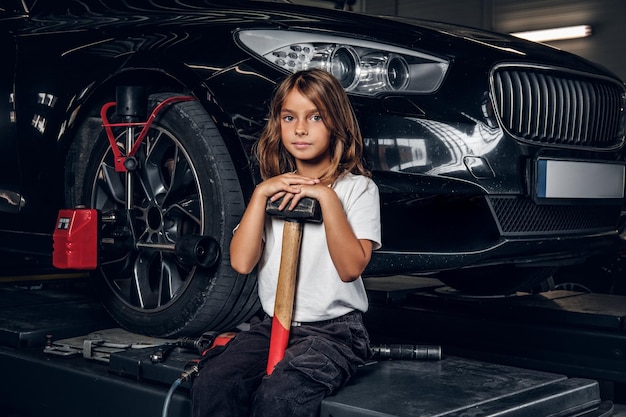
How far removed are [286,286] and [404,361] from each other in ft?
1.57

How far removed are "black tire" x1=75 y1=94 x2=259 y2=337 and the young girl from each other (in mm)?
296

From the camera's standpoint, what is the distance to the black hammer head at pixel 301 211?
1950mm

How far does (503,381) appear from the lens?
2.12 m

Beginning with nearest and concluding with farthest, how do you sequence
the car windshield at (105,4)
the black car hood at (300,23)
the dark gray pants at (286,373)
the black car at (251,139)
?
the dark gray pants at (286,373) → the black car at (251,139) → the black car hood at (300,23) → the car windshield at (105,4)

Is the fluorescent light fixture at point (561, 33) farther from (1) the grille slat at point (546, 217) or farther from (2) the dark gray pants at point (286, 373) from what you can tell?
(2) the dark gray pants at point (286, 373)

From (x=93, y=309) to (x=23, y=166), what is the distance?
54cm

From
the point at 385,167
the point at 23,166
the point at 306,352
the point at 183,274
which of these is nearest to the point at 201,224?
the point at 183,274

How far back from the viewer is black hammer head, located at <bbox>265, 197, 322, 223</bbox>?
1950mm

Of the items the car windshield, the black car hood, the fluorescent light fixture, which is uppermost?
the fluorescent light fixture

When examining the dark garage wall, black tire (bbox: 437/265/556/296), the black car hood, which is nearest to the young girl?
the black car hood

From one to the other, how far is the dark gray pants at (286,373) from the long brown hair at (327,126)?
36 cm

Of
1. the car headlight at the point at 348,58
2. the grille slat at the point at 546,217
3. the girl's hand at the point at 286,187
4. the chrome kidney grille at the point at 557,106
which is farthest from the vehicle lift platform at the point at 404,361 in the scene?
the car headlight at the point at 348,58

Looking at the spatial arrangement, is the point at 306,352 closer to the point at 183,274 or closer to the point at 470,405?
the point at 470,405

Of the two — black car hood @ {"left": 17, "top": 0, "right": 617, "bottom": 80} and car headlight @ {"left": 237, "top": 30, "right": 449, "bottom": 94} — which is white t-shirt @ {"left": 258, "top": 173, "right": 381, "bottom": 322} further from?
black car hood @ {"left": 17, "top": 0, "right": 617, "bottom": 80}
